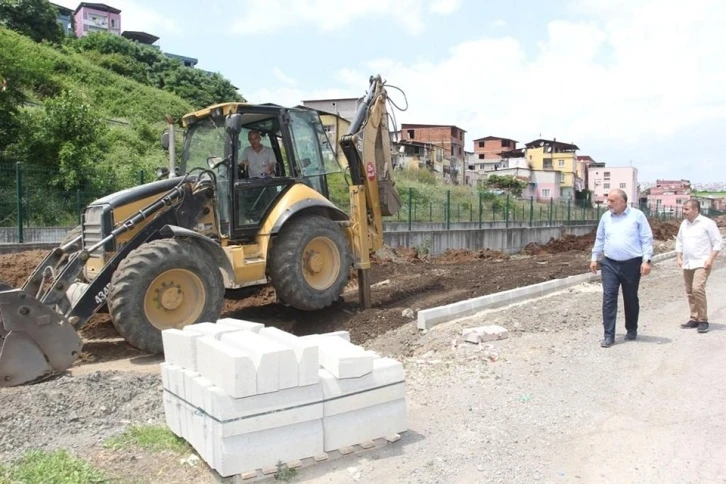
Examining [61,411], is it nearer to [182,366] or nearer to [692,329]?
[182,366]

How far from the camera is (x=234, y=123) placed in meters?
6.81

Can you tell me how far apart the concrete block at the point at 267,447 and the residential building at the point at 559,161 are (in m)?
74.8

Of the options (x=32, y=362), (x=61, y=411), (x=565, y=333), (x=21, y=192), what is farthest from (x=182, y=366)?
(x=21, y=192)

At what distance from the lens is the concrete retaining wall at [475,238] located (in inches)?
733

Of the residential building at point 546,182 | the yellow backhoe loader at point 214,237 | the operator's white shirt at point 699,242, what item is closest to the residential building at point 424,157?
the residential building at point 546,182

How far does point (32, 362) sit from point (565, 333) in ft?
18.4

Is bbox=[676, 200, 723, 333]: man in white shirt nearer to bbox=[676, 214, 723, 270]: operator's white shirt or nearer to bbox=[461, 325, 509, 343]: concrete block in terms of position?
bbox=[676, 214, 723, 270]: operator's white shirt

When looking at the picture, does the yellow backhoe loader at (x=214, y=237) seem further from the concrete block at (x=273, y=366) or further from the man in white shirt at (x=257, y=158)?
the concrete block at (x=273, y=366)

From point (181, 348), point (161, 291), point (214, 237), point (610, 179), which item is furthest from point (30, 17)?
point (610, 179)

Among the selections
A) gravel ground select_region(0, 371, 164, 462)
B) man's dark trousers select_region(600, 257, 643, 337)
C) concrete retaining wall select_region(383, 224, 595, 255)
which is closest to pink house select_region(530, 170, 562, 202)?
concrete retaining wall select_region(383, 224, 595, 255)

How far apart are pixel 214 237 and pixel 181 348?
3.35m

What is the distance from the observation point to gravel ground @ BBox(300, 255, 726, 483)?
3.65 m

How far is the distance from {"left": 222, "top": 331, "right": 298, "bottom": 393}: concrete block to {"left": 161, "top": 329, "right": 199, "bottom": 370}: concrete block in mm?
453

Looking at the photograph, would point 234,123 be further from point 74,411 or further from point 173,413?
point 173,413
